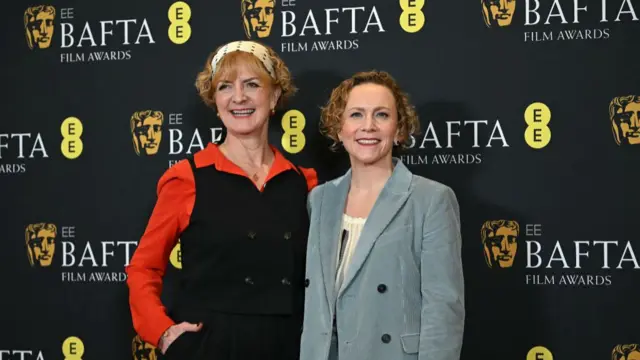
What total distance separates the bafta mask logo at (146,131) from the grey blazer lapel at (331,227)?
1113 mm

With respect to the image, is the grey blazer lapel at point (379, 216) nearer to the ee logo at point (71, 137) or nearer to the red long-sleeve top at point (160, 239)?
the red long-sleeve top at point (160, 239)

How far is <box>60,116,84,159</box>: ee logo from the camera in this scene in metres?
3.29

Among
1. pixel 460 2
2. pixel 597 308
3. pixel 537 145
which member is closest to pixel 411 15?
pixel 460 2

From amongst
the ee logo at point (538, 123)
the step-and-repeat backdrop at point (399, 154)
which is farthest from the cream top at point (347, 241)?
the ee logo at point (538, 123)

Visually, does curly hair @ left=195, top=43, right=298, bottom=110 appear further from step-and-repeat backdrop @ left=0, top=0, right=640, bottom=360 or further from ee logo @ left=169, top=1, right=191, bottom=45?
ee logo @ left=169, top=1, right=191, bottom=45

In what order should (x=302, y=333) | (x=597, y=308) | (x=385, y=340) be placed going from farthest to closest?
(x=597, y=308)
(x=302, y=333)
(x=385, y=340)

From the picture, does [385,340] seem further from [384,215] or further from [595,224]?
[595,224]

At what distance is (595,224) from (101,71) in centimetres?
213

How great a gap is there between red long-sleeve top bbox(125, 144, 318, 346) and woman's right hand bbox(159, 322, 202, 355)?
0.7 inches

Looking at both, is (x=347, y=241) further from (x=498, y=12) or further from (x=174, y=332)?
(x=498, y=12)

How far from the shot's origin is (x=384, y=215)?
2160 mm

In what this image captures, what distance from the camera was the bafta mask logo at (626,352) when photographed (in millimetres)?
2830

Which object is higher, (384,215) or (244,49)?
(244,49)

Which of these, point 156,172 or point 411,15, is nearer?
point 411,15
